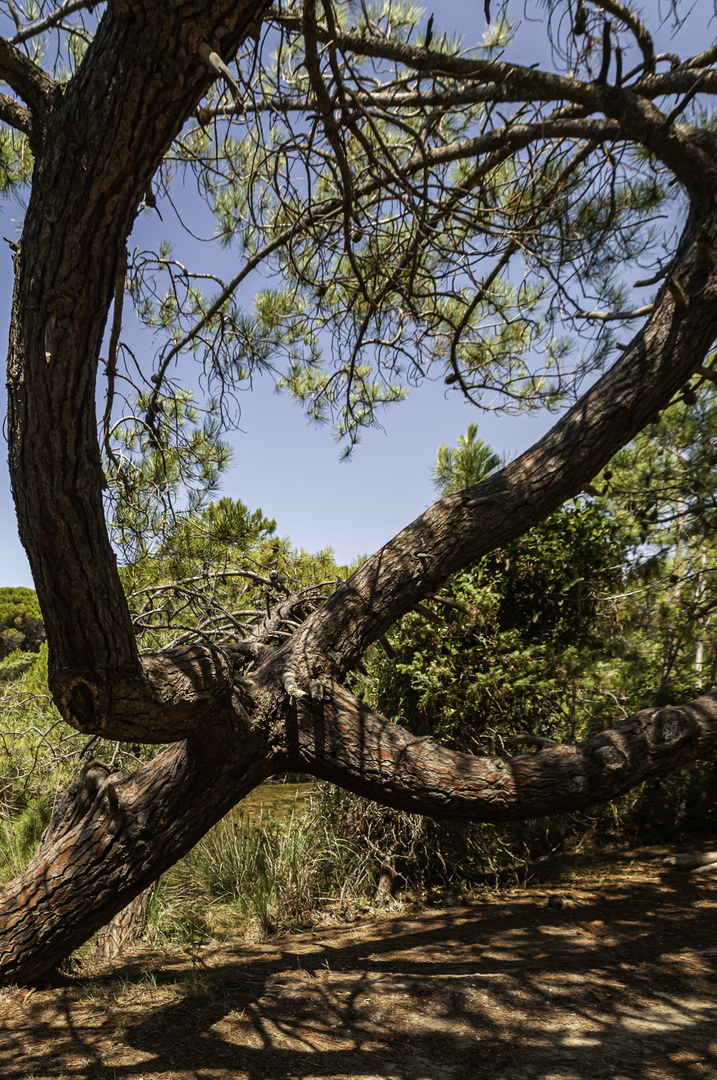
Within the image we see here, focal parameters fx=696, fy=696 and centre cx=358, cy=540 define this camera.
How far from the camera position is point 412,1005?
2.60 m

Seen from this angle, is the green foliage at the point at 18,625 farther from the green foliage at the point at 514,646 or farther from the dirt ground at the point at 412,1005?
the dirt ground at the point at 412,1005

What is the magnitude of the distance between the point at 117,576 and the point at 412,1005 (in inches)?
76.6

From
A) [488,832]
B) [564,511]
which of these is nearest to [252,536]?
[564,511]

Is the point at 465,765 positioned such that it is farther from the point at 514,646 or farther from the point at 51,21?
the point at 51,21

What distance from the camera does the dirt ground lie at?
2.19 metres

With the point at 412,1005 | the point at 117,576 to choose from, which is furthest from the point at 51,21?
the point at 412,1005

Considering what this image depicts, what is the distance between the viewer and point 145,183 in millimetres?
1742

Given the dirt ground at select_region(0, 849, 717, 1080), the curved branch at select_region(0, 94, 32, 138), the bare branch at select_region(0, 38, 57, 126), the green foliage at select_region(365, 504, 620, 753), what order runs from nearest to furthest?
the bare branch at select_region(0, 38, 57, 126) < the dirt ground at select_region(0, 849, 717, 1080) < the curved branch at select_region(0, 94, 32, 138) < the green foliage at select_region(365, 504, 620, 753)

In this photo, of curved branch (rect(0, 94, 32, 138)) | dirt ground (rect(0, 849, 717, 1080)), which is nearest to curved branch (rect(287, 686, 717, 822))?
dirt ground (rect(0, 849, 717, 1080))

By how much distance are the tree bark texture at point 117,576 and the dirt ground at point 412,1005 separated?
46 cm

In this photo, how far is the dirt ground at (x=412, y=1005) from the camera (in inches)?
86.0

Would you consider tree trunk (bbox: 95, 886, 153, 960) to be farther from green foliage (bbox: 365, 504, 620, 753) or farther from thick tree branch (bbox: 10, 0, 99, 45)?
thick tree branch (bbox: 10, 0, 99, 45)

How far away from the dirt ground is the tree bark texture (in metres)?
0.46

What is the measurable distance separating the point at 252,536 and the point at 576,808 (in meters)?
4.04
